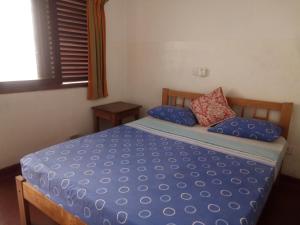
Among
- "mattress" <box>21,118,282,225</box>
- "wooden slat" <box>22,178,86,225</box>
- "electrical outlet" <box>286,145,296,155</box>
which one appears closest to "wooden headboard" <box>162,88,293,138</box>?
"electrical outlet" <box>286,145,296,155</box>

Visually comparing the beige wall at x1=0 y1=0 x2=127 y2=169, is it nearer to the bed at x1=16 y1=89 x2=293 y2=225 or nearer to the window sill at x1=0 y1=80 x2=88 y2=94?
the window sill at x1=0 y1=80 x2=88 y2=94

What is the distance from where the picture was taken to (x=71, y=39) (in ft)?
9.32

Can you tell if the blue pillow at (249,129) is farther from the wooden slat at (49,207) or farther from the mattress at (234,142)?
the wooden slat at (49,207)

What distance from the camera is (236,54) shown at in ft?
8.61

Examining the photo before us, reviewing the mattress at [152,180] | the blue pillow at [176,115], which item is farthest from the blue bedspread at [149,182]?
Result: the blue pillow at [176,115]

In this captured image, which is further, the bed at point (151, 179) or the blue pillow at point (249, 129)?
the blue pillow at point (249, 129)

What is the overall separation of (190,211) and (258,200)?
1.56ft

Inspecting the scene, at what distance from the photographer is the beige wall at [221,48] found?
2348mm

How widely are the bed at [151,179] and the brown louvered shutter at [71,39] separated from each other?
3.76 feet

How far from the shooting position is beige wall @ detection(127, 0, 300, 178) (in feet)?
7.70

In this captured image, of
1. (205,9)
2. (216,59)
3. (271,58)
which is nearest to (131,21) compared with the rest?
(205,9)

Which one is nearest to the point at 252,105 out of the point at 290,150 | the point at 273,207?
the point at 290,150

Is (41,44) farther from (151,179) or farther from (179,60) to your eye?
(151,179)

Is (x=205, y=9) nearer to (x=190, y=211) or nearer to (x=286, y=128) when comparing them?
(x=286, y=128)
